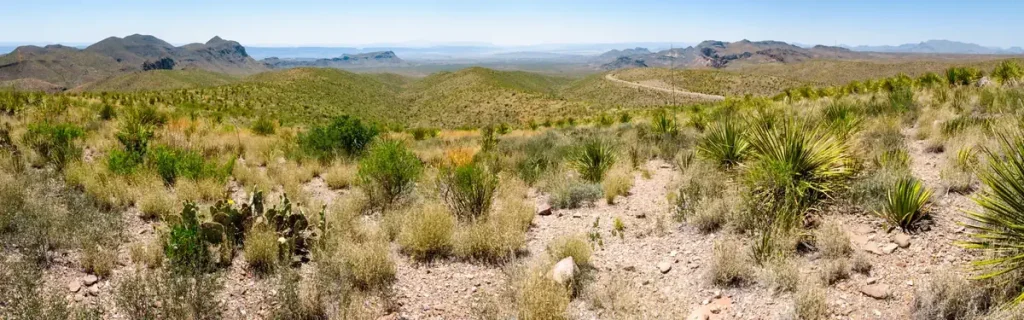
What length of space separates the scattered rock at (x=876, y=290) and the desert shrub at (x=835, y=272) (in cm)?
21

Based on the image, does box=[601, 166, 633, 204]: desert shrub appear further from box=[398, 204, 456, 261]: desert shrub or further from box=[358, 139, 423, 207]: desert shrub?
box=[358, 139, 423, 207]: desert shrub

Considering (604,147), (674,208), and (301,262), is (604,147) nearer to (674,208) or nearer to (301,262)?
(674,208)

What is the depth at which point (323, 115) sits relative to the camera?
138 ft

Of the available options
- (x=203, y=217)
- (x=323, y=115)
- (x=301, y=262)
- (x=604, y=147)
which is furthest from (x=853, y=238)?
(x=323, y=115)

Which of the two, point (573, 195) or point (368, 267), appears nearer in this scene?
point (368, 267)

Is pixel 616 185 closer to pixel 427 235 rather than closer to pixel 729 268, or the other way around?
pixel 729 268

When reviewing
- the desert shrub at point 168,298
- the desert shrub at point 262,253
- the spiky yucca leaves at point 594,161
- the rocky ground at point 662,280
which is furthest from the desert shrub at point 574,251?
the spiky yucca leaves at point 594,161

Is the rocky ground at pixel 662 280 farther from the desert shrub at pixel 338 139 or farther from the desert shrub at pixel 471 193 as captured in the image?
the desert shrub at pixel 338 139

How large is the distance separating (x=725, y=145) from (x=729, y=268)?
4.19 m

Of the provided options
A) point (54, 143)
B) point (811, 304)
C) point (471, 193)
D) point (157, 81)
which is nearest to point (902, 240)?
point (811, 304)

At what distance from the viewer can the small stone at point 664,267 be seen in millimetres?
5337

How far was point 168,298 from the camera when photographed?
14.2 ft

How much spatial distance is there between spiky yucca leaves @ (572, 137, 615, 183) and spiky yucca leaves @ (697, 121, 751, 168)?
171cm

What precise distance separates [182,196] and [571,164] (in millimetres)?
6651
